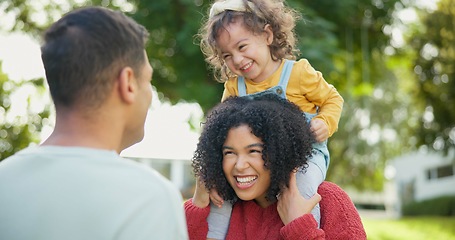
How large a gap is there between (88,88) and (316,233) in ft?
4.91

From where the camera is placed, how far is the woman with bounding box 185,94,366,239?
130 inches

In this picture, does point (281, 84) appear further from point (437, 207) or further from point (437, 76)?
point (437, 207)

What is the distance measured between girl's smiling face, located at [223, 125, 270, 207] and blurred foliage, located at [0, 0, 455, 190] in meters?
2.53

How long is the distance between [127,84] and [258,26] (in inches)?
81.4

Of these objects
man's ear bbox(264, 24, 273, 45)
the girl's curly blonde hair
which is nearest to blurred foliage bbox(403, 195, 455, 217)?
the girl's curly blonde hair

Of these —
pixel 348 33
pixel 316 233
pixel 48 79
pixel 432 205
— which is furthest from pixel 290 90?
pixel 432 205

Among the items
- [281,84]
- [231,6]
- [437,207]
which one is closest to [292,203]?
[281,84]

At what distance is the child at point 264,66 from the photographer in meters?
3.77

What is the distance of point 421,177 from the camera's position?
157 ft

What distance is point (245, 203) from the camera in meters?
3.57

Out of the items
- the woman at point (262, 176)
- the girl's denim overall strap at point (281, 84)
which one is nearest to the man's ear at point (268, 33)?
the girl's denim overall strap at point (281, 84)

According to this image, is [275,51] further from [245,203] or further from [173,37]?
[173,37]

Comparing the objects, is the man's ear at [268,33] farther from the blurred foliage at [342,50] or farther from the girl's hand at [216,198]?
the blurred foliage at [342,50]

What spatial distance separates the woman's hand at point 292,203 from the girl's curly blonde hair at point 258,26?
33.4 inches
